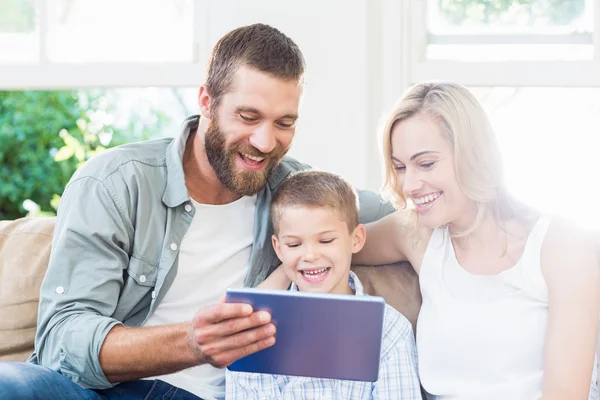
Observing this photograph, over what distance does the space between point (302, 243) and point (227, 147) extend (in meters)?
0.31

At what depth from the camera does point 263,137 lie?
80.8 inches

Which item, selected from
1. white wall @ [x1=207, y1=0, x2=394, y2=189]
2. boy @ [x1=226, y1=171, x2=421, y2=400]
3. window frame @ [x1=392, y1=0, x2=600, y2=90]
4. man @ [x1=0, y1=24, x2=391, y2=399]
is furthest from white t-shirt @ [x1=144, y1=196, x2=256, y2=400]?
window frame @ [x1=392, y1=0, x2=600, y2=90]

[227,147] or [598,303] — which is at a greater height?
[227,147]

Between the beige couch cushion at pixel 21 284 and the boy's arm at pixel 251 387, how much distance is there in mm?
552

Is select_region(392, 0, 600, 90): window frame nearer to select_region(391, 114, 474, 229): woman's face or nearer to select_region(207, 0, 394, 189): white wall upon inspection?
select_region(207, 0, 394, 189): white wall

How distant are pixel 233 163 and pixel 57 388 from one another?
673 millimetres

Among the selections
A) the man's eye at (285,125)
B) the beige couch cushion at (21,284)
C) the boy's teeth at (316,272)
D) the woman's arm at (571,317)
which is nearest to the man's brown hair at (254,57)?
the man's eye at (285,125)

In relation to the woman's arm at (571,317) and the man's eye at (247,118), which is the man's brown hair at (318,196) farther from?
the woman's arm at (571,317)

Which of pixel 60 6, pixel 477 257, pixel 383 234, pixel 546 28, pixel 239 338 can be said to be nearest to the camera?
pixel 239 338

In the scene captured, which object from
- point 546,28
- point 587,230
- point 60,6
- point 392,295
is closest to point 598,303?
point 587,230

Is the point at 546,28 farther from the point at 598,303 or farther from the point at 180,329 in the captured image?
the point at 180,329

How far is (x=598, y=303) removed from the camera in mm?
1808

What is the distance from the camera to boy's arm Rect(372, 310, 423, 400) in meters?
1.92

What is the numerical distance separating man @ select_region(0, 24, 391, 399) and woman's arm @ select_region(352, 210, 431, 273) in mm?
104
